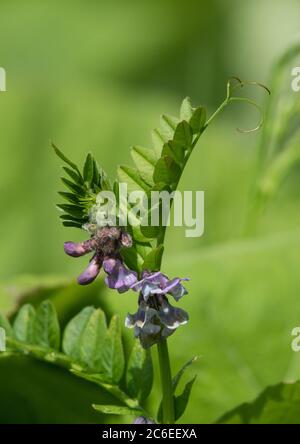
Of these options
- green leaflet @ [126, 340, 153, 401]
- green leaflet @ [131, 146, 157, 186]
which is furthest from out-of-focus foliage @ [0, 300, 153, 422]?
green leaflet @ [131, 146, 157, 186]

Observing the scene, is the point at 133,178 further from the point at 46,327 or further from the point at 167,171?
the point at 46,327

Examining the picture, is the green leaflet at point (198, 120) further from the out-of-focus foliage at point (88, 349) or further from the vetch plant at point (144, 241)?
the out-of-focus foliage at point (88, 349)

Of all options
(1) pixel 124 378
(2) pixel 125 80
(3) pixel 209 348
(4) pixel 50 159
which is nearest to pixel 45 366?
(3) pixel 209 348

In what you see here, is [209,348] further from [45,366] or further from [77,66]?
[77,66]

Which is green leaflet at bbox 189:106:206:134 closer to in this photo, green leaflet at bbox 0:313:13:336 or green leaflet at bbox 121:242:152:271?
green leaflet at bbox 121:242:152:271

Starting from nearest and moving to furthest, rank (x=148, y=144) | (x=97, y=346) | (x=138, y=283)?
(x=138, y=283), (x=97, y=346), (x=148, y=144)

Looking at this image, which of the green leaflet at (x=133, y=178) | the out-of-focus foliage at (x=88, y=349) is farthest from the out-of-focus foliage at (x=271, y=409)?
the green leaflet at (x=133, y=178)

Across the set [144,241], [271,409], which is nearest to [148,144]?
[271,409]
